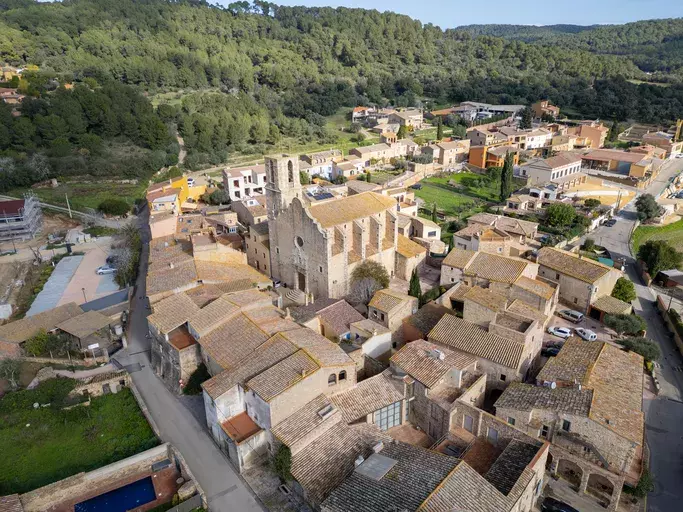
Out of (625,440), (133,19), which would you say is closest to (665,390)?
(625,440)

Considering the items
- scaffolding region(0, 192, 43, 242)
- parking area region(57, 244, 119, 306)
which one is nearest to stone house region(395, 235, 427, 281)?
parking area region(57, 244, 119, 306)

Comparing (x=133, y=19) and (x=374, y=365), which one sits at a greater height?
(x=133, y=19)

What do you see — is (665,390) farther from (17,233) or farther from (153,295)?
(17,233)

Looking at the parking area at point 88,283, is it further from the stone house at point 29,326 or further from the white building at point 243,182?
the white building at point 243,182

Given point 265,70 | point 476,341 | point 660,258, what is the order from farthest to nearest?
point 265,70 → point 660,258 → point 476,341

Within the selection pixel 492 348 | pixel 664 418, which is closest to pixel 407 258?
pixel 492 348

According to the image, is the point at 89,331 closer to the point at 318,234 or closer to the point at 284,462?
the point at 318,234
